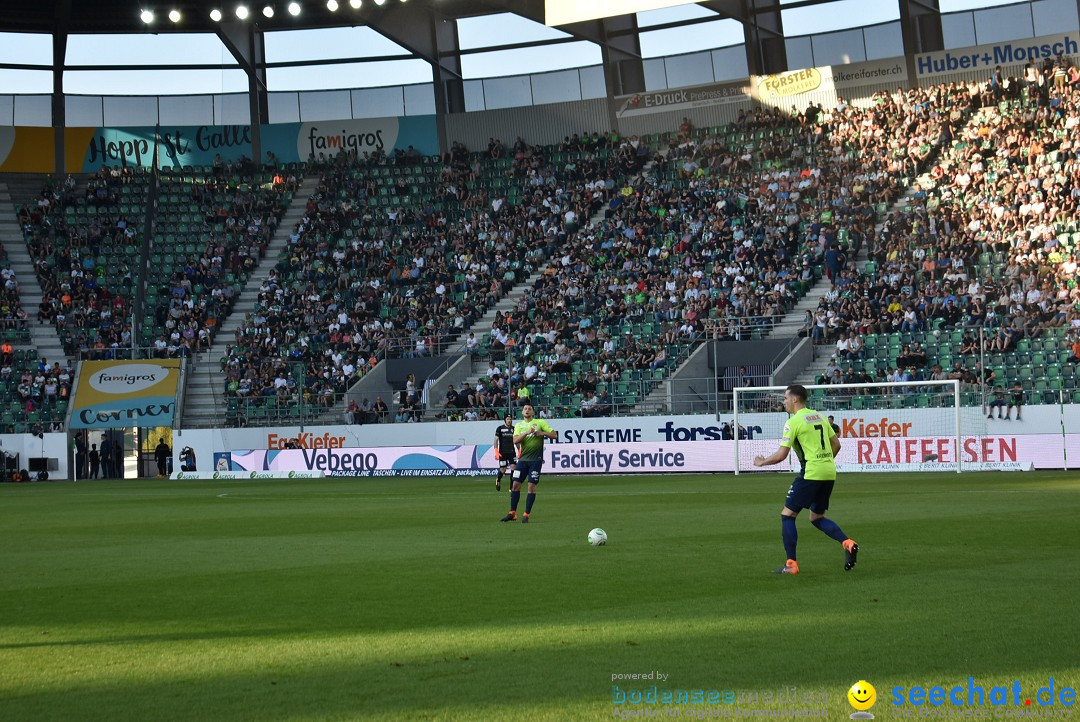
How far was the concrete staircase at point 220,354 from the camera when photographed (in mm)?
50281

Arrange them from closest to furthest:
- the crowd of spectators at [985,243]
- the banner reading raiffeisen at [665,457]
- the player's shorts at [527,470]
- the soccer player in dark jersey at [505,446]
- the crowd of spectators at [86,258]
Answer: the player's shorts at [527,470] → the soccer player in dark jersey at [505,446] → the banner reading raiffeisen at [665,457] → the crowd of spectators at [985,243] → the crowd of spectators at [86,258]

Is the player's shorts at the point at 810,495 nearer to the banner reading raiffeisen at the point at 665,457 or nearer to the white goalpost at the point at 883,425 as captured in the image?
the banner reading raiffeisen at the point at 665,457

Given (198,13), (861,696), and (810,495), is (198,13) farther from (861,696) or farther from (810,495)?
(861,696)

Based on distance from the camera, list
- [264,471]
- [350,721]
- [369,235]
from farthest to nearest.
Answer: [369,235] → [264,471] → [350,721]

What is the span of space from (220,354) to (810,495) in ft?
142

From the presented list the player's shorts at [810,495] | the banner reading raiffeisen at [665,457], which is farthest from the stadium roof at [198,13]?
the player's shorts at [810,495]

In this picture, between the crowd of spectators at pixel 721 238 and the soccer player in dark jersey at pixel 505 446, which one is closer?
the soccer player in dark jersey at pixel 505 446

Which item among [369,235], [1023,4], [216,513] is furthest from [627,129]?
[216,513]

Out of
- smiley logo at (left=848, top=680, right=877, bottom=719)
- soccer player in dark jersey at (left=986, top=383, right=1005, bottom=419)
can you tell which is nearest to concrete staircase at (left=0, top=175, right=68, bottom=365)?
soccer player in dark jersey at (left=986, top=383, right=1005, bottom=419)

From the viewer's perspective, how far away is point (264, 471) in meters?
45.3

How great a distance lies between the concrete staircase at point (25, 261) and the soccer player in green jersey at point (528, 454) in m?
36.9

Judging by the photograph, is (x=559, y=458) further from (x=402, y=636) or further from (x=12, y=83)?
(x=12, y=83)

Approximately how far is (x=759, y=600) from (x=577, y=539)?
653 cm

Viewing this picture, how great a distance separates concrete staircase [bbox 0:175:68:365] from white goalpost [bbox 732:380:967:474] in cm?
2972
